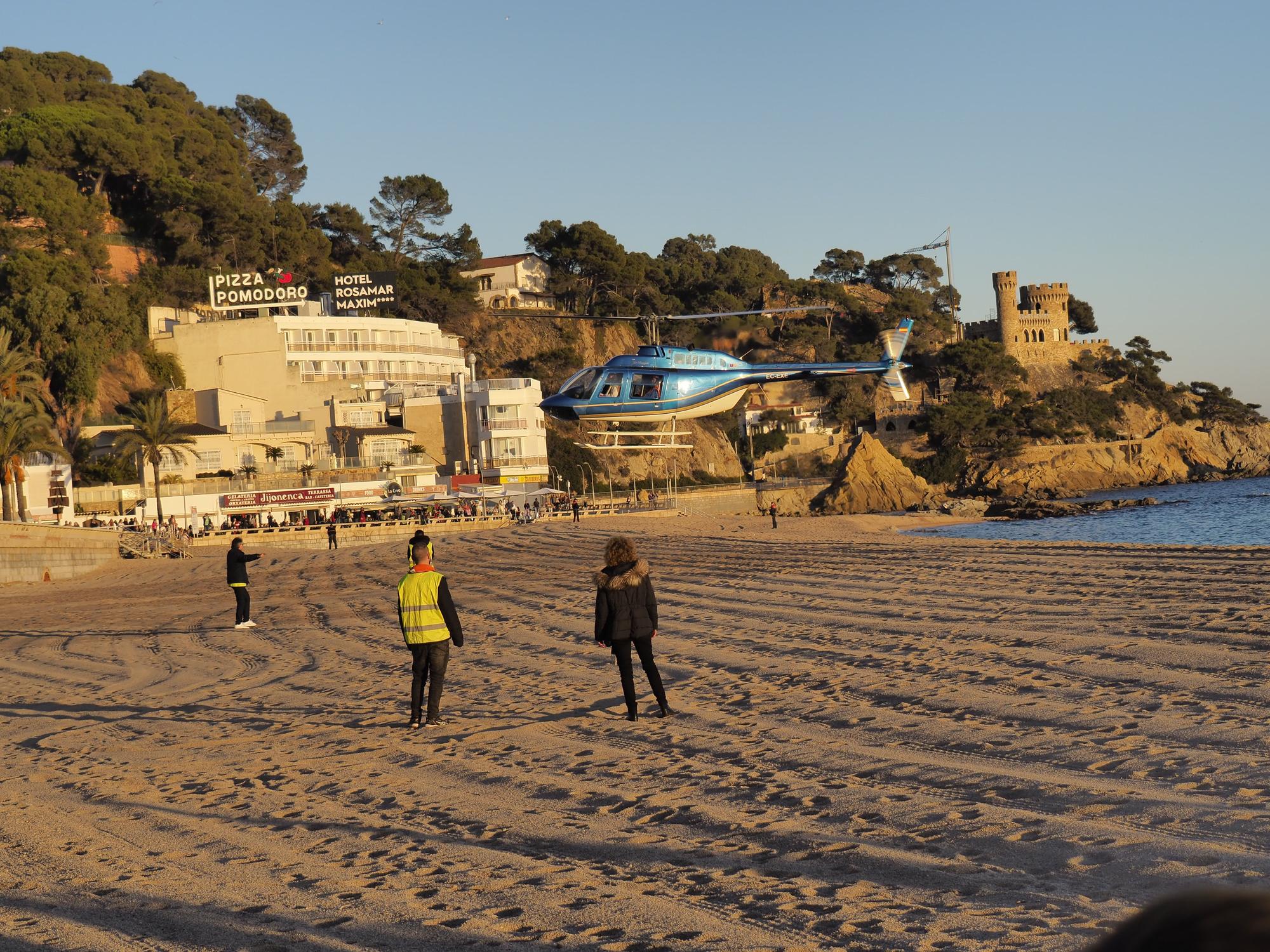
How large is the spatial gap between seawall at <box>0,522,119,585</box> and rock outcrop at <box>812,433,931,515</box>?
5236 cm

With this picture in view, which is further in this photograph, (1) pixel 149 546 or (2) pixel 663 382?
(1) pixel 149 546

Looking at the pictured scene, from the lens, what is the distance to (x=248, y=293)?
81562 mm

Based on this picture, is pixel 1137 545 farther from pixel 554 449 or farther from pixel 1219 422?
pixel 1219 422

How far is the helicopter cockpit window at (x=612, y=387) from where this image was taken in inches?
1280

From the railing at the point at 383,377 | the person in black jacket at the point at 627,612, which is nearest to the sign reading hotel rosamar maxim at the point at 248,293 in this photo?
the railing at the point at 383,377

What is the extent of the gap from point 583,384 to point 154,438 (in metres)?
34.3

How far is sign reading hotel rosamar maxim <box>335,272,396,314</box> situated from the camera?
85812 mm

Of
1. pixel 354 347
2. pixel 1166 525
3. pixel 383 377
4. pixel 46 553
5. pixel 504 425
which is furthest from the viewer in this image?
pixel 383 377

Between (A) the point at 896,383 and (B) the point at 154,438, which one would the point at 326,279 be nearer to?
(B) the point at 154,438

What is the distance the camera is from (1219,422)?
11919 centimetres

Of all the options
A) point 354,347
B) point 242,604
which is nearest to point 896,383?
point 242,604

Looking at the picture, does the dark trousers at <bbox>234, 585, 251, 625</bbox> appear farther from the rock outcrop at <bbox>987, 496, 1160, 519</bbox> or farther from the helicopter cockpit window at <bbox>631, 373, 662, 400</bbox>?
the rock outcrop at <bbox>987, 496, 1160, 519</bbox>

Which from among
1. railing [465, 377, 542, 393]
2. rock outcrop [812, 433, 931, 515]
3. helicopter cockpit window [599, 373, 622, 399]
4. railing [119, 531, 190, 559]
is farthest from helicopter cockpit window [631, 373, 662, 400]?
rock outcrop [812, 433, 931, 515]

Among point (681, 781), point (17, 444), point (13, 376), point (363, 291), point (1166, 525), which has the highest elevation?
point (363, 291)
